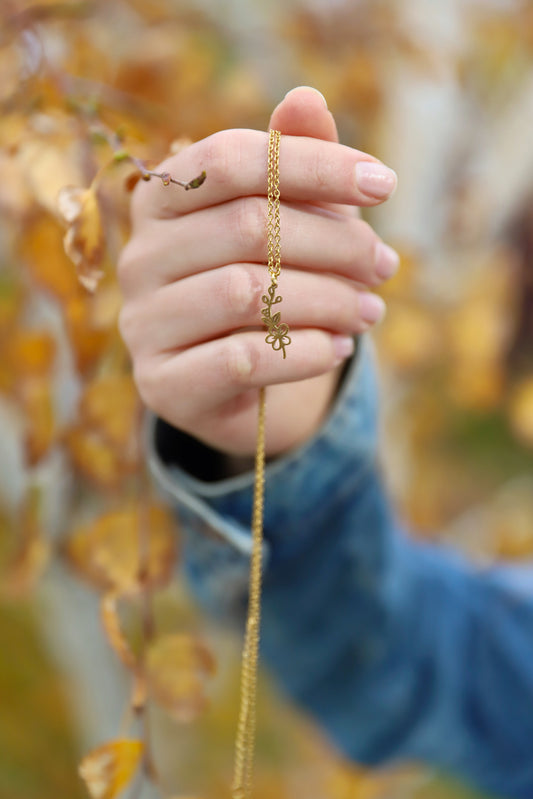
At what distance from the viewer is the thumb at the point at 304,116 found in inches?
16.5

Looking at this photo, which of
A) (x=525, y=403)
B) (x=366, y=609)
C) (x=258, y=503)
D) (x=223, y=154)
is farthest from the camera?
(x=525, y=403)

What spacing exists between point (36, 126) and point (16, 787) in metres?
1.77

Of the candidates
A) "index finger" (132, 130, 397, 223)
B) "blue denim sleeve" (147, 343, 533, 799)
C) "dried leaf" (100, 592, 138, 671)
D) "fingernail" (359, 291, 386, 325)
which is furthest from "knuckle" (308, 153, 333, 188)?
"dried leaf" (100, 592, 138, 671)

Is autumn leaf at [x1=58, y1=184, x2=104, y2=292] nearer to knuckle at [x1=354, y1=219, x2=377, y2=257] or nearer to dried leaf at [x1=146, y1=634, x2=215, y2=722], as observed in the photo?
knuckle at [x1=354, y1=219, x2=377, y2=257]

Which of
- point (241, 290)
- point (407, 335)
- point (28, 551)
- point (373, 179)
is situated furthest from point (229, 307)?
point (407, 335)

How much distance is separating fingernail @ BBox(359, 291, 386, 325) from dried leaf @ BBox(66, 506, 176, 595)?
281mm

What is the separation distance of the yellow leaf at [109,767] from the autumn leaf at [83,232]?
31cm

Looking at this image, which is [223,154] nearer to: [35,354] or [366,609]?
[35,354]

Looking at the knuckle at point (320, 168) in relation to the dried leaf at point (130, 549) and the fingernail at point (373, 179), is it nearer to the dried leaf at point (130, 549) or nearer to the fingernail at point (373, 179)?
the fingernail at point (373, 179)

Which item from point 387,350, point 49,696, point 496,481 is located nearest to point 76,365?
point 387,350

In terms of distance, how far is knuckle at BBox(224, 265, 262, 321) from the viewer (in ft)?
1.43

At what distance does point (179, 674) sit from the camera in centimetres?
55

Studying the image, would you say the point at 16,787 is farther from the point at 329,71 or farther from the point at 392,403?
the point at 329,71

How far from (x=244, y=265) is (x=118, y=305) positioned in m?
0.21
